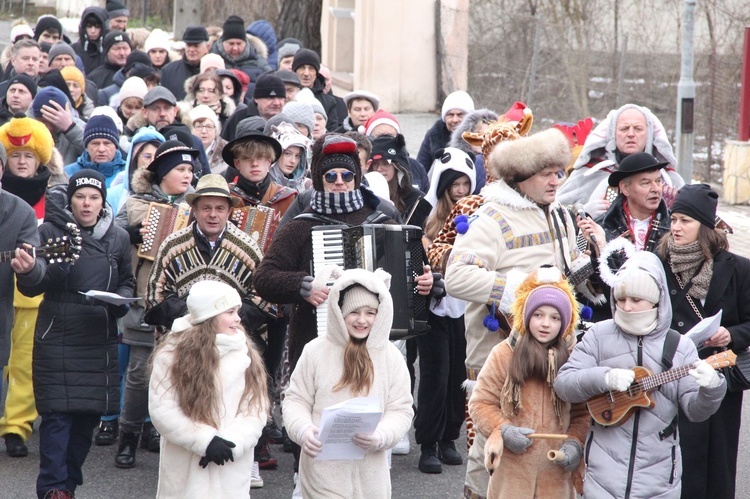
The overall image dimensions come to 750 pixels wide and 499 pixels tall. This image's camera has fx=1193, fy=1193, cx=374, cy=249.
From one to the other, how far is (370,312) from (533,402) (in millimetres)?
889

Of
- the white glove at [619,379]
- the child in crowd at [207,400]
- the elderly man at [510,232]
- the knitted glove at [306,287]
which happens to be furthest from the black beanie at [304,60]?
the white glove at [619,379]

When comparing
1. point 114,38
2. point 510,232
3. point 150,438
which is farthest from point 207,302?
point 114,38

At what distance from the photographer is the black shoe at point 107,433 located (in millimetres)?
8031

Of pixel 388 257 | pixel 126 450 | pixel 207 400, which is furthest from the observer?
pixel 126 450

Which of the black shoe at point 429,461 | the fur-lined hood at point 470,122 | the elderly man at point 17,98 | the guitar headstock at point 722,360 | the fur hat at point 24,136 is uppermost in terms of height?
the elderly man at point 17,98

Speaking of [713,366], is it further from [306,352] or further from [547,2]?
[547,2]

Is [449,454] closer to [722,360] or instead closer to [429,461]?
[429,461]

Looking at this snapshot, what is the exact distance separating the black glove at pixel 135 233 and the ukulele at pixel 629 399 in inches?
134

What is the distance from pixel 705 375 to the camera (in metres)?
5.26

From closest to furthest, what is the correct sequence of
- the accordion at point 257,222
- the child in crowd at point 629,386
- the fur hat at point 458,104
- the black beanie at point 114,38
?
the child in crowd at point 629,386 → the accordion at point 257,222 → the fur hat at point 458,104 → the black beanie at point 114,38

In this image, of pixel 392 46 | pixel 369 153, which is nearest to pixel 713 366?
pixel 369 153

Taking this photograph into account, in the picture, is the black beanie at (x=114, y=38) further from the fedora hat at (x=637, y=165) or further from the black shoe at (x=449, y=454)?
the fedora hat at (x=637, y=165)

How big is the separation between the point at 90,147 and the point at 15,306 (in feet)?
5.44

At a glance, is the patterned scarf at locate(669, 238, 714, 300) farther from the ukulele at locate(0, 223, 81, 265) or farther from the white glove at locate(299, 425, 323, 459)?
A: the ukulele at locate(0, 223, 81, 265)
